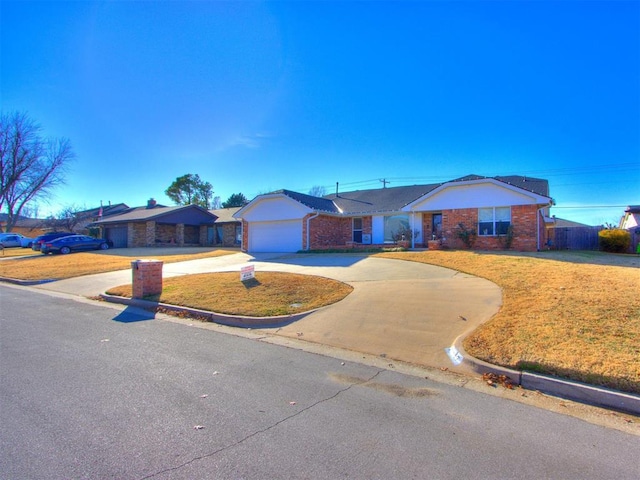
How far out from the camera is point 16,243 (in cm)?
3816

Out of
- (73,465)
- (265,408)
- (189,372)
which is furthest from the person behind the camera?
(189,372)

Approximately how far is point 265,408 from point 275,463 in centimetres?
102

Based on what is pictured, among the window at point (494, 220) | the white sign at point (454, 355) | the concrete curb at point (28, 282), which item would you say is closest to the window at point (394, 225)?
the window at point (494, 220)

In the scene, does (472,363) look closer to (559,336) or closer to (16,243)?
(559,336)

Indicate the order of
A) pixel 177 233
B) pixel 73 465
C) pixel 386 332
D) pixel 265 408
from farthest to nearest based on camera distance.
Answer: pixel 177 233, pixel 386 332, pixel 265 408, pixel 73 465

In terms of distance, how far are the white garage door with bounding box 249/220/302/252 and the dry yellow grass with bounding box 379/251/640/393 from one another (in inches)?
572

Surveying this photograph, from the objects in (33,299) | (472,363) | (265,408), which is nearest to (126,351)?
(265,408)

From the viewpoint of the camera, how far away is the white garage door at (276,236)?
2250 cm

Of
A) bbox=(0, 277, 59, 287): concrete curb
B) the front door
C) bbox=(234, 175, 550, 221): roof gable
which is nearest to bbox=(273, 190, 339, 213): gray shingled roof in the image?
bbox=(234, 175, 550, 221): roof gable

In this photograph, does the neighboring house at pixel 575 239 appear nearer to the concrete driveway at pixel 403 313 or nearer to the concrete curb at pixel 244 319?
the concrete driveway at pixel 403 313

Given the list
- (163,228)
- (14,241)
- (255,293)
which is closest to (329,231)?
(255,293)

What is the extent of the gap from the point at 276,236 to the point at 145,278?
43.4ft

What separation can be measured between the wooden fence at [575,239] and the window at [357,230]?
1086 cm

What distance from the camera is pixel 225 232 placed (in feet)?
107
